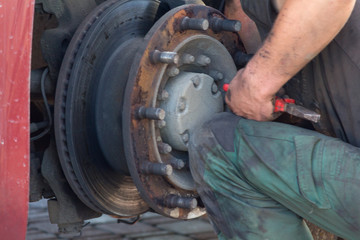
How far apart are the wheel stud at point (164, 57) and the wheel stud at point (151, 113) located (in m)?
0.15

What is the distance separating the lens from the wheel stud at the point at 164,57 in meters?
1.76

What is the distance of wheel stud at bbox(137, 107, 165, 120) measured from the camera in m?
1.74

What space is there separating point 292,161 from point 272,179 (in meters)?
0.07

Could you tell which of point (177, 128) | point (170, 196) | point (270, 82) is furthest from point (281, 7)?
point (170, 196)

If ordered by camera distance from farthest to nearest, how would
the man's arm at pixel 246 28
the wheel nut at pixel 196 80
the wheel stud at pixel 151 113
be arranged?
the man's arm at pixel 246 28 < the wheel nut at pixel 196 80 < the wheel stud at pixel 151 113

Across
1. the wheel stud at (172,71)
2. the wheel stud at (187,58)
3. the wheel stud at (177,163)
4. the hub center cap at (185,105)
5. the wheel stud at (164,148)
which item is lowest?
the wheel stud at (177,163)

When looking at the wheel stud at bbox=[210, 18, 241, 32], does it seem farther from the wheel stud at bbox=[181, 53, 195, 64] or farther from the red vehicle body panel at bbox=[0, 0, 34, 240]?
the red vehicle body panel at bbox=[0, 0, 34, 240]

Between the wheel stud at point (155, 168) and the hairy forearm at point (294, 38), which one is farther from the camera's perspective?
the wheel stud at point (155, 168)

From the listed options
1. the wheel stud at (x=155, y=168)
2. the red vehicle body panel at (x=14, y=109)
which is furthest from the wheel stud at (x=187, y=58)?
the red vehicle body panel at (x=14, y=109)

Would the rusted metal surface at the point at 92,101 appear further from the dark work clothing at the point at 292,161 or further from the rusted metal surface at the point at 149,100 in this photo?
the dark work clothing at the point at 292,161

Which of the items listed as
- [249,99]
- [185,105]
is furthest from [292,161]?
[185,105]

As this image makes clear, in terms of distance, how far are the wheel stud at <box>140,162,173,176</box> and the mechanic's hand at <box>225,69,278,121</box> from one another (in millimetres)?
281

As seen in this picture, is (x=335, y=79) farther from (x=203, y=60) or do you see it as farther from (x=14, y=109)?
(x=14, y=109)

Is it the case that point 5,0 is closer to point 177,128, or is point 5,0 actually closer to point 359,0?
point 177,128
